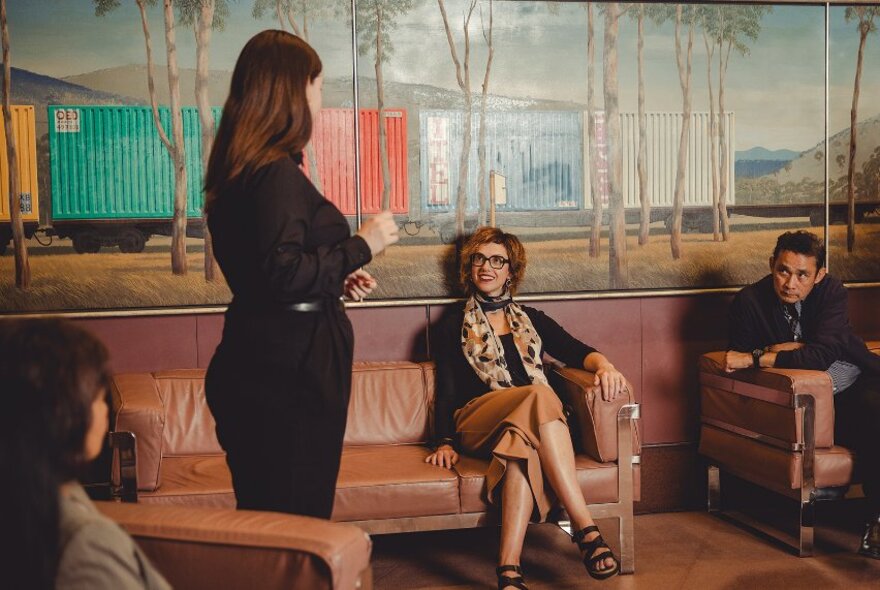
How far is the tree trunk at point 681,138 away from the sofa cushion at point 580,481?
126 centimetres

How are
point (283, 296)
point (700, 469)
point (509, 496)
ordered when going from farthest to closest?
1. point (700, 469)
2. point (509, 496)
3. point (283, 296)

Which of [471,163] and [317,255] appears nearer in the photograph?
[317,255]

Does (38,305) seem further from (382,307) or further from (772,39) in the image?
(772,39)

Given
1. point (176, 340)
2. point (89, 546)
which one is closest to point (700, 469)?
point (176, 340)

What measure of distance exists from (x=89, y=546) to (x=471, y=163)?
3052mm

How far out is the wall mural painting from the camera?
388cm

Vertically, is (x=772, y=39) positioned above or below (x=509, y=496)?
above

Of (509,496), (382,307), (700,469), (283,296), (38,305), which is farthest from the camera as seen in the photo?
(700,469)

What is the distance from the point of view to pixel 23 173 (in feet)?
12.7

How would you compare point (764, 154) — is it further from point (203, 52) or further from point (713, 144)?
point (203, 52)

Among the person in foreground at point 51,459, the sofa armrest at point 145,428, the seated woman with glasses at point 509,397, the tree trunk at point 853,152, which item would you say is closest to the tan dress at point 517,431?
the seated woman with glasses at point 509,397

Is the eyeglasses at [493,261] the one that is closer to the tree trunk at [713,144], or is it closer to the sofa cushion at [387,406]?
the sofa cushion at [387,406]

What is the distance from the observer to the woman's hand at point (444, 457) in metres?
3.51

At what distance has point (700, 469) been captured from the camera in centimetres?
441
